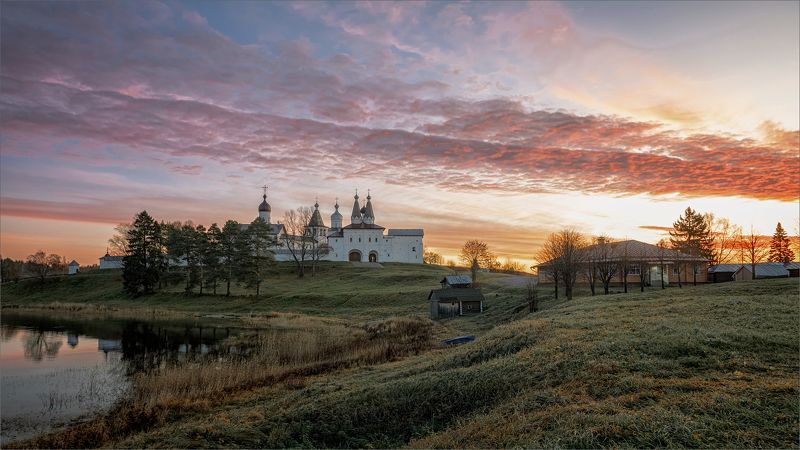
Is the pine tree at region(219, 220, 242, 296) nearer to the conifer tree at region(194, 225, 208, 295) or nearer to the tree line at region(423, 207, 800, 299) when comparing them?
the conifer tree at region(194, 225, 208, 295)

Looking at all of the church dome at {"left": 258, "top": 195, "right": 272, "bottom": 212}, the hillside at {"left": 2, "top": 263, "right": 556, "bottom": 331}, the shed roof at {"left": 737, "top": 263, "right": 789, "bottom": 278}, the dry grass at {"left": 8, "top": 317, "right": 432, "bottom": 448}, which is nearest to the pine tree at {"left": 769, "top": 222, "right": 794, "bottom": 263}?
the shed roof at {"left": 737, "top": 263, "right": 789, "bottom": 278}

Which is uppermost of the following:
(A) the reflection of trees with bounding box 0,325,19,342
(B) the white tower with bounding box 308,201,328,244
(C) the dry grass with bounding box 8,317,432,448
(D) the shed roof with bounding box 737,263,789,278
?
(B) the white tower with bounding box 308,201,328,244

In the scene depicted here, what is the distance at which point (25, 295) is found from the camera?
84375mm

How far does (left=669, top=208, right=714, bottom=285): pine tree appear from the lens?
76250 millimetres

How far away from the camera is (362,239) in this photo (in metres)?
120

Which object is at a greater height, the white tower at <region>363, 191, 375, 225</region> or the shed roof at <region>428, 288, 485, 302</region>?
the white tower at <region>363, 191, 375, 225</region>

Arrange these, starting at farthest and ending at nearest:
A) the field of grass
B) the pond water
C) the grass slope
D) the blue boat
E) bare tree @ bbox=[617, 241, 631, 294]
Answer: bare tree @ bbox=[617, 241, 631, 294], the blue boat, the pond water, the field of grass, the grass slope

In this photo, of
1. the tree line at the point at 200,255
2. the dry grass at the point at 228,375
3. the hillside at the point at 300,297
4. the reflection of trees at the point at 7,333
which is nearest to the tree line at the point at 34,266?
the hillside at the point at 300,297

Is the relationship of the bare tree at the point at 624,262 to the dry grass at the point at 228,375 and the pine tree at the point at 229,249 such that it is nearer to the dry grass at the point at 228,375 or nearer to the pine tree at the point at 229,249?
the dry grass at the point at 228,375

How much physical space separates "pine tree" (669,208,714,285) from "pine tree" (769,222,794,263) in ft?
31.2

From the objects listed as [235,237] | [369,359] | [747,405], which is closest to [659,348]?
[747,405]

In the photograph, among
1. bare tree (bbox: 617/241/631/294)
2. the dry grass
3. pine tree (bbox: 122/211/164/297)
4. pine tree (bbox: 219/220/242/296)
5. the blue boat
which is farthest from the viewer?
pine tree (bbox: 122/211/164/297)

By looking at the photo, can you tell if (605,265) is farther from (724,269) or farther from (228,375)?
(228,375)

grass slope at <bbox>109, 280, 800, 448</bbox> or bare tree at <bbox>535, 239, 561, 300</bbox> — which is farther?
bare tree at <bbox>535, 239, 561, 300</bbox>
